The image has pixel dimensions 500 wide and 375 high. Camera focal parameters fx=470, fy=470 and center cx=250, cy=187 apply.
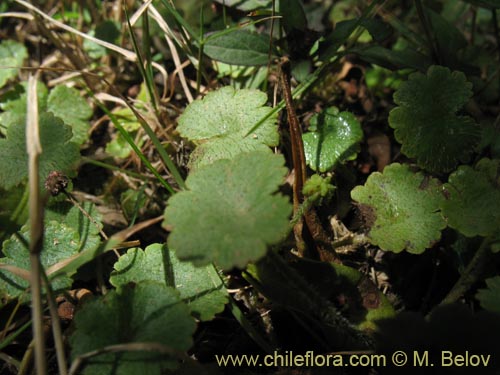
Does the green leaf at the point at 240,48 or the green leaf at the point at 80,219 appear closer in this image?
the green leaf at the point at 80,219

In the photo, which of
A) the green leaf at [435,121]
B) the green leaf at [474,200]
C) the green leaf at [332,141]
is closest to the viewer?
the green leaf at [474,200]

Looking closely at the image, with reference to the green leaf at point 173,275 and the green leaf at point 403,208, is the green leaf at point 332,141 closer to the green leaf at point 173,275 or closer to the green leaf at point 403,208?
the green leaf at point 403,208

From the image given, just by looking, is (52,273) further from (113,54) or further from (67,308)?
(113,54)

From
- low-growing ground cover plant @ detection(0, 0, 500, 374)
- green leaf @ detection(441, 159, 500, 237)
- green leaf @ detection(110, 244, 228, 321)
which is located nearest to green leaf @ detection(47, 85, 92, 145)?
low-growing ground cover plant @ detection(0, 0, 500, 374)

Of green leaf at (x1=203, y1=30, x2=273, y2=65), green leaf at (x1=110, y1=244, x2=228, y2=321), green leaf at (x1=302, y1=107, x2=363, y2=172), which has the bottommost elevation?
green leaf at (x1=110, y1=244, x2=228, y2=321)

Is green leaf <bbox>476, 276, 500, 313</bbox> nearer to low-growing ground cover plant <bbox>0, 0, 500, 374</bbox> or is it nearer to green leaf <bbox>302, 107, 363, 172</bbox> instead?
low-growing ground cover plant <bbox>0, 0, 500, 374</bbox>

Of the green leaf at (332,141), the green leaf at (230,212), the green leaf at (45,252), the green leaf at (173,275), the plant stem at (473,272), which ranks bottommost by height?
the plant stem at (473,272)

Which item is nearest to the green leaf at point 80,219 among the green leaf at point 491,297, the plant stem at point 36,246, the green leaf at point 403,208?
the plant stem at point 36,246
